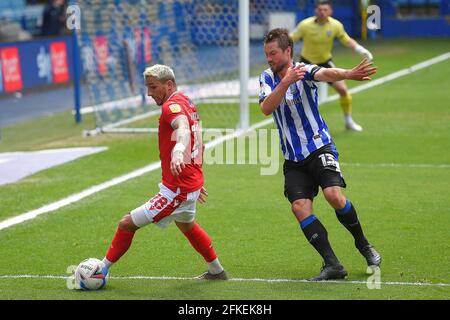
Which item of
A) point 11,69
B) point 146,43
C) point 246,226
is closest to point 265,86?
point 246,226

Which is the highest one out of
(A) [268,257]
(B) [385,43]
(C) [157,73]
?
(C) [157,73]

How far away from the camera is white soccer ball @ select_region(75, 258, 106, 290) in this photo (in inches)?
311

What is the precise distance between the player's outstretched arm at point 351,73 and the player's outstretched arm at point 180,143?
3.90 ft

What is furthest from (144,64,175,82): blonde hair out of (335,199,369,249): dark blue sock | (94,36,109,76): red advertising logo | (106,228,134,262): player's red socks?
(94,36,109,76): red advertising logo

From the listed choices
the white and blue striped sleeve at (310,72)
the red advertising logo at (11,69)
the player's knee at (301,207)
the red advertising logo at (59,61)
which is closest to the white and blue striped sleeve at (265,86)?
the white and blue striped sleeve at (310,72)

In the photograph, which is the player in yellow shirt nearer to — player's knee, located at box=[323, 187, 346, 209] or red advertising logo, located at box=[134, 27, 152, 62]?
red advertising logo, located at box=[134, 27, 152, 62]

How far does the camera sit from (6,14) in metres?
31.1

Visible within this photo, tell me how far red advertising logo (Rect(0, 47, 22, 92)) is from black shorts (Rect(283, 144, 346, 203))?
15656 millimetres

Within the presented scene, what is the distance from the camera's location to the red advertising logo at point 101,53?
68.6 ft

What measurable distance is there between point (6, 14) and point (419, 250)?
79.5 ft

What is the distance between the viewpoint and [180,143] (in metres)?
7.42
